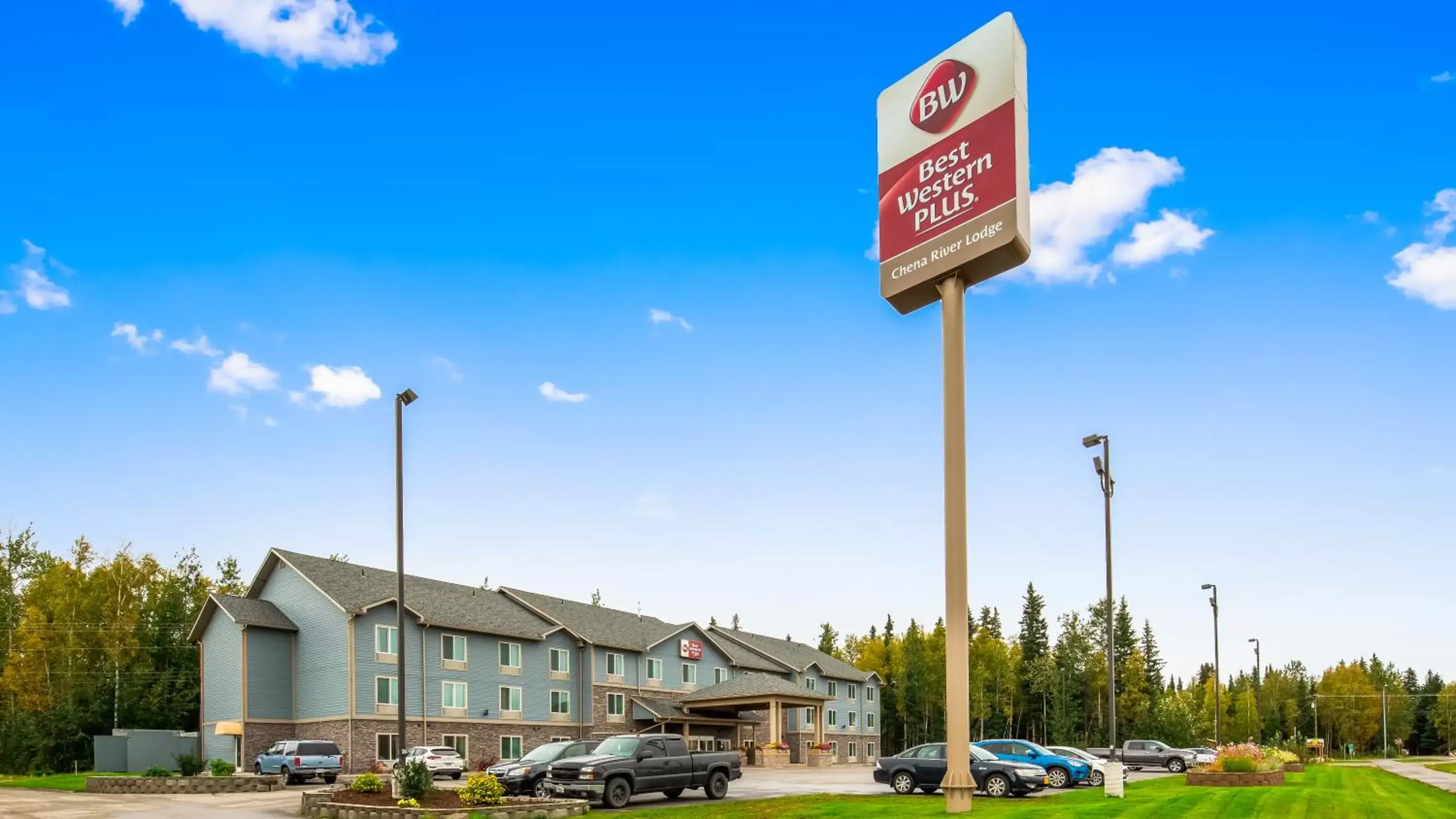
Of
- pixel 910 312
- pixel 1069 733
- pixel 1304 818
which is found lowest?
pixel 1069 733

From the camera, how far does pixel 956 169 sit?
19422 millimetres

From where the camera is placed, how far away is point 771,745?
57.7 meters

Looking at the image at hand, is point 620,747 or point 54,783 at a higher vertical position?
point 620,747

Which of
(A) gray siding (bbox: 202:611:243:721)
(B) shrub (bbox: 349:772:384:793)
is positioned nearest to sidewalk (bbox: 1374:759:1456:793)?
(B) shrub (bbox: 349:772:384:793)

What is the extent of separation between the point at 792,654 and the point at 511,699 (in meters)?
27.5

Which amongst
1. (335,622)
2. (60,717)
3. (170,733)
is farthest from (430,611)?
(60,717)

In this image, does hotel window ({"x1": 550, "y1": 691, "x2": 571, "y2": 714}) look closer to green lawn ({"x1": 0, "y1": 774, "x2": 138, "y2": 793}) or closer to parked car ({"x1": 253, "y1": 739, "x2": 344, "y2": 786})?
parked car ({"x1": 253, "y1": 739, "x2": 344, "y2": 786})

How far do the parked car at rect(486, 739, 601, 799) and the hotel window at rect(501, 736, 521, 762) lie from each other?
25223mm

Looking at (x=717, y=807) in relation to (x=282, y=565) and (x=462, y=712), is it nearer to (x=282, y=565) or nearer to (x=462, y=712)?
(x=462, y=712)

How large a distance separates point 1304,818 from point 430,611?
41.5 m

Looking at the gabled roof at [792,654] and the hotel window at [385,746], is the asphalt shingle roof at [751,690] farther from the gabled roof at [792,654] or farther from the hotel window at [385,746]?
the hotel window at [385,746]

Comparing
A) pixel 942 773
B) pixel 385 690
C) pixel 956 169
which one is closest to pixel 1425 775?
pixel 942 773

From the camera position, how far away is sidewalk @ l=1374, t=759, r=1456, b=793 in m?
31.1

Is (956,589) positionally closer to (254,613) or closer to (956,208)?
(956,208)
